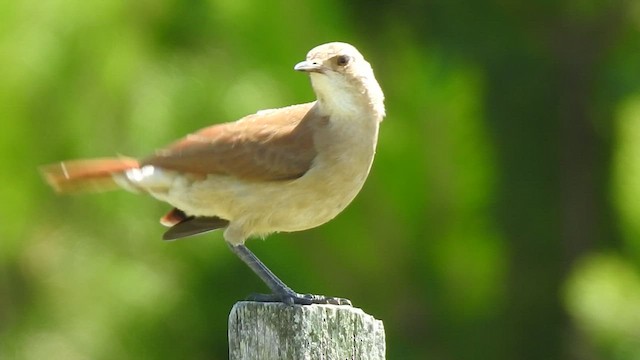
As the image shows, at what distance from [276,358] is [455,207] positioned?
1.66 meters

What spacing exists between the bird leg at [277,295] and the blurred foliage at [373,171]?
48cm

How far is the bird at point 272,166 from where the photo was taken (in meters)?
3.37

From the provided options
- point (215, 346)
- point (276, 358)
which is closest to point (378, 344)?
point (276, 358)

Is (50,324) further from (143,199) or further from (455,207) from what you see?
(455,207)

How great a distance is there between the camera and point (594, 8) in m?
4.34

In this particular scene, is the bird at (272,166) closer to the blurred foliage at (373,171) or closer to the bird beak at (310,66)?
the bird beak at (310,66)

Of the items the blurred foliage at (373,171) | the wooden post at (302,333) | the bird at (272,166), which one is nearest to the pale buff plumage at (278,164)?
the bird at (272,166)

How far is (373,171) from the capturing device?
3930 millimetres

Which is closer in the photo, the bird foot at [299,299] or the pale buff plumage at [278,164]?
the bird foot at [299,299]

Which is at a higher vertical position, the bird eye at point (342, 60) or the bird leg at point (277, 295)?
the bird eye at point (342, 60)

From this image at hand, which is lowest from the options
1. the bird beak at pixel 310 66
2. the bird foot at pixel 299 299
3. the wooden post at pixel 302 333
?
the wooden post at pixel 302 333

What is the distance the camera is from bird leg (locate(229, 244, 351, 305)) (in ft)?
9.66

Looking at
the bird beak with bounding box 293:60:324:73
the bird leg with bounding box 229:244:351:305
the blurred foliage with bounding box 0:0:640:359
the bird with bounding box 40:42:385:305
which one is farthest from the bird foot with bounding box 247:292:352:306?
the blurred foliage with bounding box 0:0:640:359

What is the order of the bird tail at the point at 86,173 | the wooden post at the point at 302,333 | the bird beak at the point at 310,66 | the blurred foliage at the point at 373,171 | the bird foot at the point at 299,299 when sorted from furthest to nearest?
the blurred foliage at the point at 373,171, the bird tail at the point at 86,173, the bird beak at the point at 310,66, the bird foot at the point at 299,299, the wooden post at the point at 302,333
